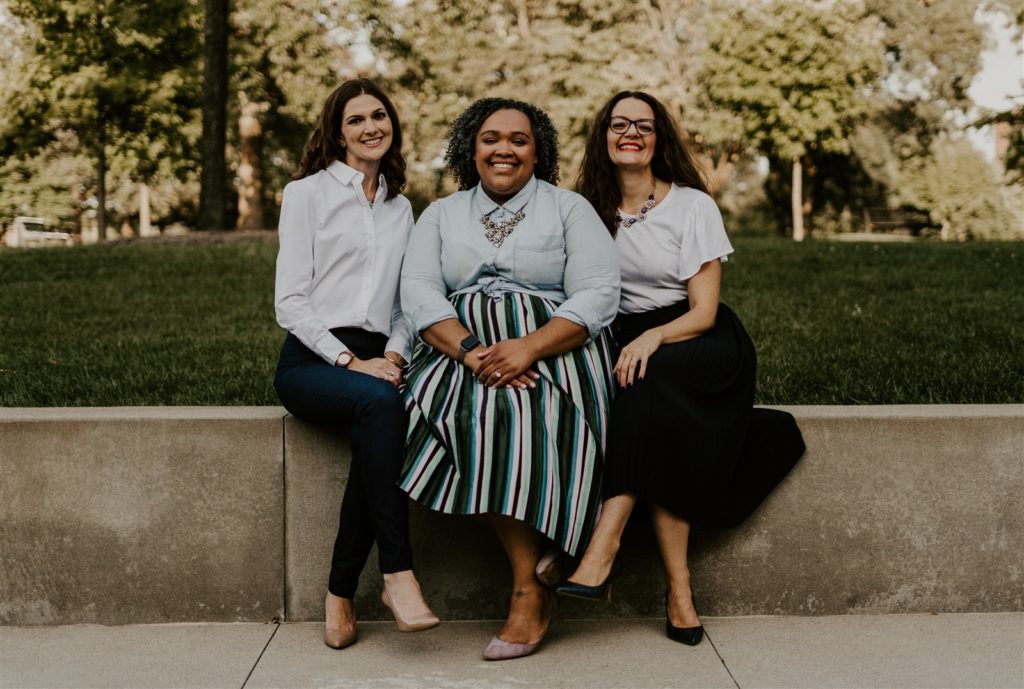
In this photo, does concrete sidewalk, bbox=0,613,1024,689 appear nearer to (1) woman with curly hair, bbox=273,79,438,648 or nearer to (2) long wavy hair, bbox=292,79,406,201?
(1) woman with curly hair, bbox=273,79,438,648

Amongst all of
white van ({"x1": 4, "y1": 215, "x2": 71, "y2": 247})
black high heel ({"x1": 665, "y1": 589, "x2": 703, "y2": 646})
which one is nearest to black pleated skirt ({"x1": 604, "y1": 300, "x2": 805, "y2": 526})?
black high heel ({"x1": 665, "y1": 589, "x2": 703, "y2": 646})

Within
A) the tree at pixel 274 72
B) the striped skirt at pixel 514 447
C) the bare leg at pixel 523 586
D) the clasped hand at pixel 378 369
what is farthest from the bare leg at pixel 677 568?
the tree at pixel 274 72

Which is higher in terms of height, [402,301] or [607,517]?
[402,301]

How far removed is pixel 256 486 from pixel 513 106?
1642 mm

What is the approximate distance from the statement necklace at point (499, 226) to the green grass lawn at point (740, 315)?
1.71m

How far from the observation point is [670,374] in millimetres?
3418

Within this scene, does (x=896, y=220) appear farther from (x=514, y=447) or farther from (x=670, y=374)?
(x=514, y=447)

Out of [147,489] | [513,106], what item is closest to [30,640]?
[147,489]

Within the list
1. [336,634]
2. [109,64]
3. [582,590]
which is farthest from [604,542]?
[109,64]

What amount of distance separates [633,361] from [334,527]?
1204 mm

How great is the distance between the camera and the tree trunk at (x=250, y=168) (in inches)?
1072

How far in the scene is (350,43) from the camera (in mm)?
26000

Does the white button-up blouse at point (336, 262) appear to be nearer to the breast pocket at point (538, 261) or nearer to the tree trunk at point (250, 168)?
the breast pocket at point (538, 261)

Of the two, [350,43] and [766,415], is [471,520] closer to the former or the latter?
[766,415]
